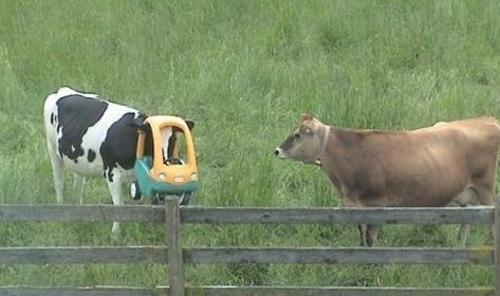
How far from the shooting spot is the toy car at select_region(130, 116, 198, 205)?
826 cm

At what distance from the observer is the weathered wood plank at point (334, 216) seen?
22.7 ft

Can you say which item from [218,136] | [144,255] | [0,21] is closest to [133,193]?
[144,255]

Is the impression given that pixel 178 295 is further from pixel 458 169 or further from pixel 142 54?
pixel 142 54

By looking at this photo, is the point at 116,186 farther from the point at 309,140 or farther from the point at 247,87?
the point at 247,87

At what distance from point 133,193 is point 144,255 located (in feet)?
6.02

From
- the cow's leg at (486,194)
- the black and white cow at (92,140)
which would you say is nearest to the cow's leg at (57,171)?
the black and white cow at (92,140)

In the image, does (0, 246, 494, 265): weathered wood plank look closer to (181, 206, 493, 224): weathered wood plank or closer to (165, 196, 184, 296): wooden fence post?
(165, 196, 184, 296): wooden fence post

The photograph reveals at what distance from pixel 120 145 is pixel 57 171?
1157mm

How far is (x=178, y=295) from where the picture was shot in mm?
7078

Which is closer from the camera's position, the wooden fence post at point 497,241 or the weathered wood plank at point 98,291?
the wooden fence post at point 497,241

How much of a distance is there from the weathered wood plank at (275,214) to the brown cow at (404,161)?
1676mm

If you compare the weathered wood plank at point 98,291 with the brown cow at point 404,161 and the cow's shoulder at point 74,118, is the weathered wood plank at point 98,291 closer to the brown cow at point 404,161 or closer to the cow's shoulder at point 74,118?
the brown cow at point 404,161

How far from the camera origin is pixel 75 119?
959 centimetres

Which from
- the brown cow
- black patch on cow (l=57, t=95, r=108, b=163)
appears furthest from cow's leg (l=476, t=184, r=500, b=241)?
black patch on cow (l=57, t=95, r=108, b=163)
